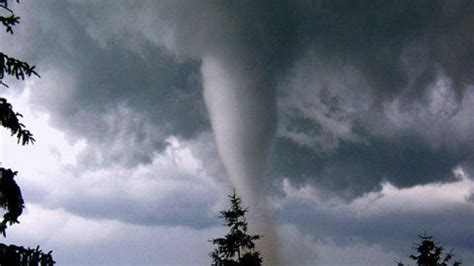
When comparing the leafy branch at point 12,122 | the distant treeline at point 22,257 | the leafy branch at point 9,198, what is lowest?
the distant treeline at point 22,257

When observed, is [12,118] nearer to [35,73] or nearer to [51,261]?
[35,73]

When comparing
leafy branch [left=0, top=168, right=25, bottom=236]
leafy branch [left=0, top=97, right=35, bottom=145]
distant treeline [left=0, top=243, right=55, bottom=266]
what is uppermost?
leafy branch [left=0, top=97, right=35, bottom=145]

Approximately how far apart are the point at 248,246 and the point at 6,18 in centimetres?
2065

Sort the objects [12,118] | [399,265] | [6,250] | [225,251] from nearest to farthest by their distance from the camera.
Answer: [6,250] → [12,118] → [225,251] → [399,265]

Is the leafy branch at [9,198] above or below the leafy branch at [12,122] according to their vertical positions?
below

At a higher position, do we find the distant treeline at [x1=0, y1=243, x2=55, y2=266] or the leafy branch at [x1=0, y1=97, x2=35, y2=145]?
the leafy branch at [x1=0, y1=97, x2=35, y2=145]

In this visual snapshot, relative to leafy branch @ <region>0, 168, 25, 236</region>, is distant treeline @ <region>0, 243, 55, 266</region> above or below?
below

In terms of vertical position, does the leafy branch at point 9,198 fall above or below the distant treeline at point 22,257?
above

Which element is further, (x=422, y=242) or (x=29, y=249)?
(x=422, y=242)

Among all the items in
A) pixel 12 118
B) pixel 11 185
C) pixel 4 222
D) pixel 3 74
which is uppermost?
pixel 3 74

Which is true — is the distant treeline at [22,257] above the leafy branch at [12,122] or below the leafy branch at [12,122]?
below

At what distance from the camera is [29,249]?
7.61m

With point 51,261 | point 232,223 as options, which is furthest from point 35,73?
point 232,223

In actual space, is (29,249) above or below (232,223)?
below
